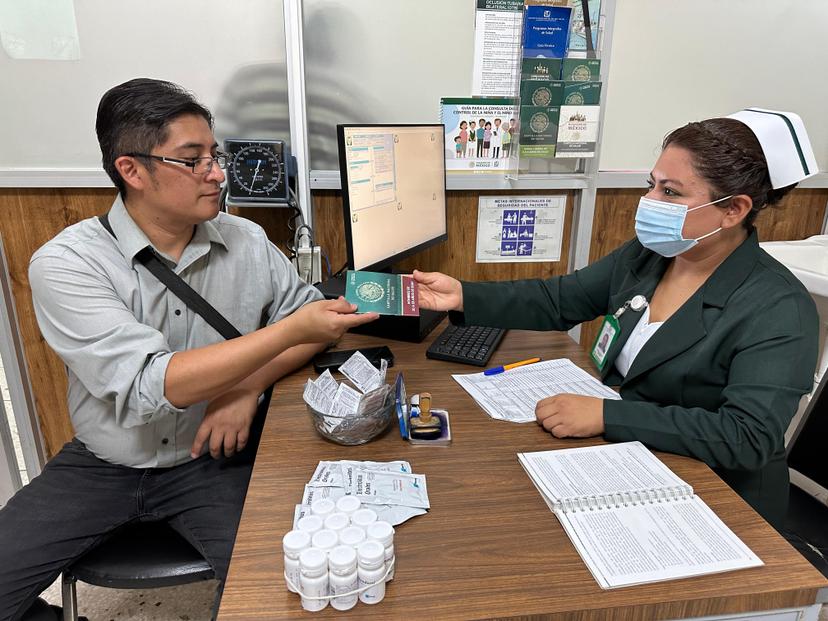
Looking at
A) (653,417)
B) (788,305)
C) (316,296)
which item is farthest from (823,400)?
(316,296)

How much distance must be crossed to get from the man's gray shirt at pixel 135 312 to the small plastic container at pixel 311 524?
0.51 meters

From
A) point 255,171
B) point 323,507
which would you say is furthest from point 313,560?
point 255,171

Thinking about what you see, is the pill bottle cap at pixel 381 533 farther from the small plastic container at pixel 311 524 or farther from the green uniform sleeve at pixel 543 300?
the green uniform sleeve at pixel 543 300

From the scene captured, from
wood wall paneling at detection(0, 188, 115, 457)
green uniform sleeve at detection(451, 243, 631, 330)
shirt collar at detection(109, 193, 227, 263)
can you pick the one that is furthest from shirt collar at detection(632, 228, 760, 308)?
wood wall paneling at detection(0, 188, 115, 457)

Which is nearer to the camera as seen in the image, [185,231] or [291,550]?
[291,550]

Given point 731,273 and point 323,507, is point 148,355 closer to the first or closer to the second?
point 323,507

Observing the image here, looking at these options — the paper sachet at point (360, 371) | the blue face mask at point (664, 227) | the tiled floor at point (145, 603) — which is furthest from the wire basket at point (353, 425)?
the tiled floor at point (145, 603)

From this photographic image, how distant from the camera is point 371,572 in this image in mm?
756

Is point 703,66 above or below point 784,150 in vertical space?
above

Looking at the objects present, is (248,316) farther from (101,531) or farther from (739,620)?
(739,620)

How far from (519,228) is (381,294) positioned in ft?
3.38

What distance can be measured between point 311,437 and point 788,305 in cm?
102

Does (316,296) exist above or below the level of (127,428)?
above

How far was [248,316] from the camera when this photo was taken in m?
1.56
